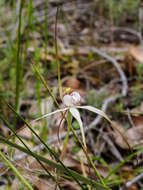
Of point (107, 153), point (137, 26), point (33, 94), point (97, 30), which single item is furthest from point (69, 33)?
point (107, 153)

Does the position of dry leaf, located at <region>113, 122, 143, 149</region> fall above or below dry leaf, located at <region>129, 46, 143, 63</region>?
below

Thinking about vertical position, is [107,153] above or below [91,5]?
below

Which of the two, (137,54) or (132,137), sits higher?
(137,54)

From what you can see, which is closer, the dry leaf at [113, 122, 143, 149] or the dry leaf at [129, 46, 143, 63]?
the dry leaf at [113, 122, 143, 149]

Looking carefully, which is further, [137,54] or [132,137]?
[137,54]

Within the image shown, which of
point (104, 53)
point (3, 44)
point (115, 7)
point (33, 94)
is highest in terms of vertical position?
point (115, 7)

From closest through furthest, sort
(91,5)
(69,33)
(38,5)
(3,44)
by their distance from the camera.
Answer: (3,44)
(69,33)
(38,5)
(91,5)

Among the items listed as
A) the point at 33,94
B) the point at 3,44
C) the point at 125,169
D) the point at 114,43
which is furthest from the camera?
the point at 114,43

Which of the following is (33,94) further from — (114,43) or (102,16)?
(102,16)

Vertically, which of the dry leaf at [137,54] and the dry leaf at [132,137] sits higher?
the dry leaf at [137,54]

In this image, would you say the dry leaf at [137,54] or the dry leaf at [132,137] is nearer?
the dry leaf at [132,137]

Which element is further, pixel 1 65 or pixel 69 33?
pixel 69 33
